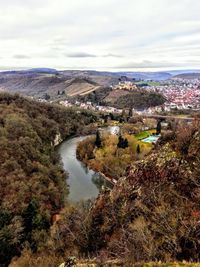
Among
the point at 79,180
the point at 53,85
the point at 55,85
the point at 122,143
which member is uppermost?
the point at 122,143

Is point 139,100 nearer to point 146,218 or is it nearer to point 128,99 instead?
point 128,99

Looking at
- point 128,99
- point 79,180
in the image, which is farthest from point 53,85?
point 79,180

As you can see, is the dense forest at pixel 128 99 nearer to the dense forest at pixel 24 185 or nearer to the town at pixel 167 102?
the town at pixel 167 102

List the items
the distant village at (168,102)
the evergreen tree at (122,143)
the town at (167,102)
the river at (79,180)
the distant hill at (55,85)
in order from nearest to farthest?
the river at (79,180), the evergreen tree at (122,143), the town at (167,102), the distant village at (168,102), the distant hill at (55,85)

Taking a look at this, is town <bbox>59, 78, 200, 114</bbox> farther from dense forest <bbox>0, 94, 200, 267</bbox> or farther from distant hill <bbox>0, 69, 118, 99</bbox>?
dense forest <bbox>0, 94, 200, 267</bbox>

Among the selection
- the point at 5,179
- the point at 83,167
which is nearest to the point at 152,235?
the point at 5,179

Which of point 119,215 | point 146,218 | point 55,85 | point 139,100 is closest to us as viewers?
point 146,218

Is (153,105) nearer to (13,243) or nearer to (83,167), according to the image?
(83,167)

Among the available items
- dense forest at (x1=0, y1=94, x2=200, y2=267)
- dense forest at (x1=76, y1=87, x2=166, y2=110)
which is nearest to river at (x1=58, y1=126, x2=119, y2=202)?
dense forest at (x1=0, y1=94, x2=200, y2=267)

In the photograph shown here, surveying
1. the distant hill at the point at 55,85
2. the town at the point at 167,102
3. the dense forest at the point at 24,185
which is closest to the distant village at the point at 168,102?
the town at the point at 167,102
